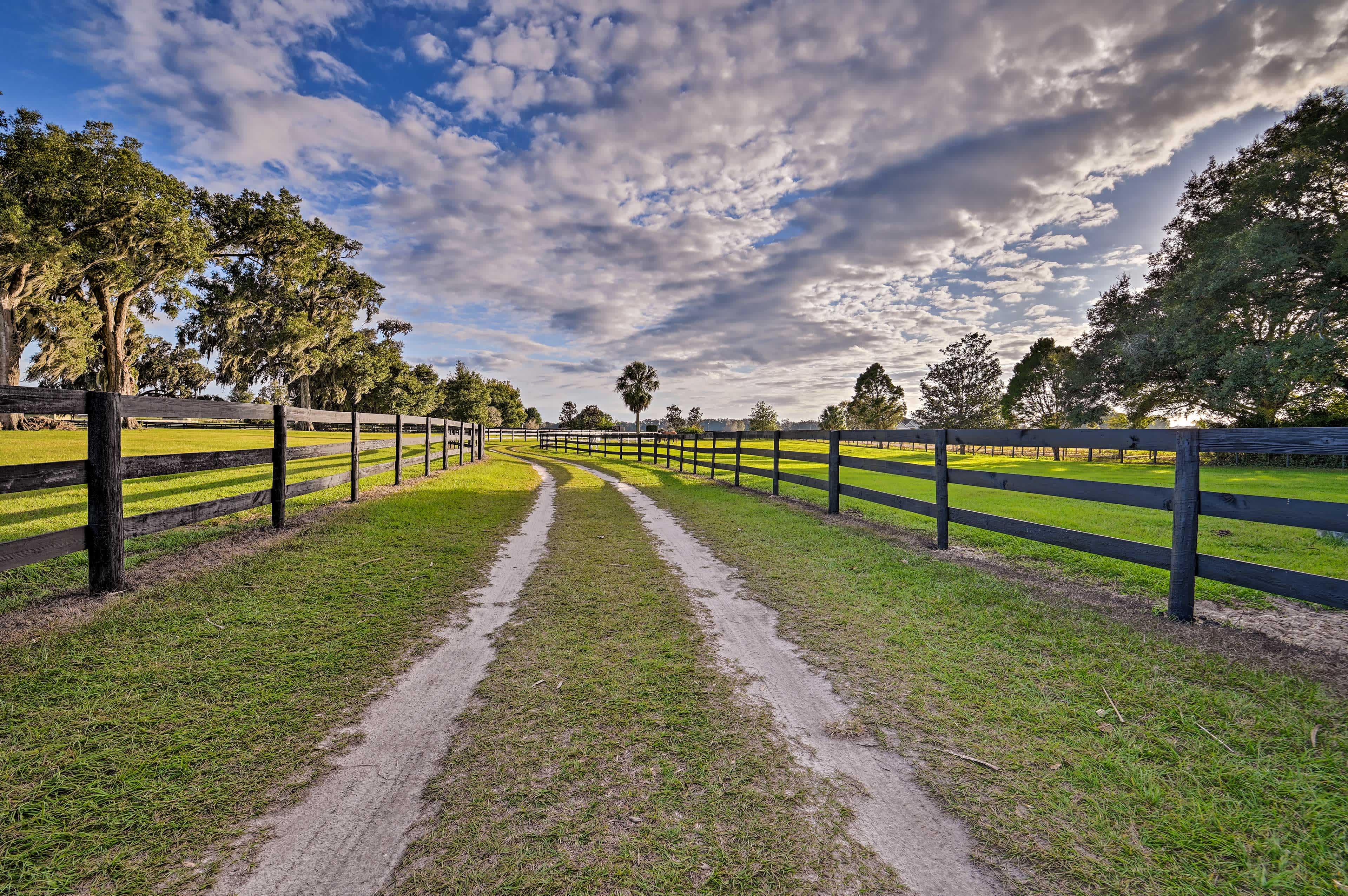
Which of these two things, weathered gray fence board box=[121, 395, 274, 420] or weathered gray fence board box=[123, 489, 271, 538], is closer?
weathered gray fence board box=[123, 489, 271, 538]

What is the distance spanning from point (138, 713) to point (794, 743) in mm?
3238

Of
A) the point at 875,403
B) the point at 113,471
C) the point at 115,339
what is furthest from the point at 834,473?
the point at 875,403

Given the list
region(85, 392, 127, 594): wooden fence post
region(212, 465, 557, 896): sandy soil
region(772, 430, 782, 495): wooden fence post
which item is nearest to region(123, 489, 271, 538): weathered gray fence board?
region(85, 392, 127, 594): wooden fence post

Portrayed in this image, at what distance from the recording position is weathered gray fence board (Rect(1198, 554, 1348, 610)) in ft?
10.1

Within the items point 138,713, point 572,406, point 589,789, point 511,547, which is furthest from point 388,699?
point 572,406

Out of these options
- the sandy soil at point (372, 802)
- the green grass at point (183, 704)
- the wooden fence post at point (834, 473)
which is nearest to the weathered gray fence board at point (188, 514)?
the green grass at point (183, 704)

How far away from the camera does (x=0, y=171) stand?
63.6 ft

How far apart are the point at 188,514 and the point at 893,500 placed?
27.0 ft

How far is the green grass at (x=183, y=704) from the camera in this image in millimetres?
1675

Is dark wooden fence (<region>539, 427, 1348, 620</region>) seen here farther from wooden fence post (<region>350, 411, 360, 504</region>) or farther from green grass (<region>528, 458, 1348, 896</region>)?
wooden fence post (<region>350, 411, 360, 504</region>)

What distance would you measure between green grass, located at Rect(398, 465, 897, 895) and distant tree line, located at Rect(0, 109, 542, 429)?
1800cm

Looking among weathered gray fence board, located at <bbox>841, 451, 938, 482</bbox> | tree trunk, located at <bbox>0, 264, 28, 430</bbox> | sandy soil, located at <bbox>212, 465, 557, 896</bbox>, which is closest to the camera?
sandy soil, located at <bbox>212, 465, 557, 896</bbox>

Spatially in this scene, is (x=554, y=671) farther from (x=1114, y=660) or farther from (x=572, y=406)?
(x=572, y=406)

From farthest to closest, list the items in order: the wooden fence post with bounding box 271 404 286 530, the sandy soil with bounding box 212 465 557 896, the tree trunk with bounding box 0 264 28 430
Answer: the tree trunk with bounding box 0 264 28 430
the wooden fence post with bounding box 271 404 286 530
the sandy soil with bounding box 212 465 557 896
